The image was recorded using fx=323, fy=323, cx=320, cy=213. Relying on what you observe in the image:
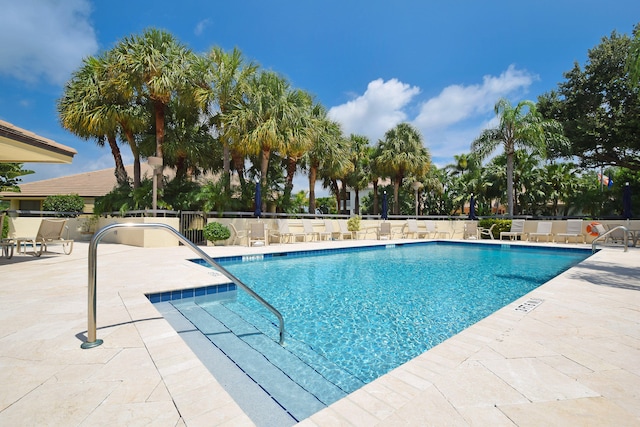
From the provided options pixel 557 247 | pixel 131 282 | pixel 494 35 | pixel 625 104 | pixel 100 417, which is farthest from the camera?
pixel 625 104

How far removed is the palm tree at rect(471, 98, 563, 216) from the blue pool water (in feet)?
32.9

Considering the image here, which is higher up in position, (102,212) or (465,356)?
(102,212)

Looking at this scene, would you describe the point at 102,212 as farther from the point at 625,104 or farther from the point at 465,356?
the point at 625,104

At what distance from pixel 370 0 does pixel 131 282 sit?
1417cm

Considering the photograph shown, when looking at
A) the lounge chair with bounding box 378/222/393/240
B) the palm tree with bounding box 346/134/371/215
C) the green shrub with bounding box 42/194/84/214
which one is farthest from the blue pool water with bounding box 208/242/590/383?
the green shrub with bounding box 42/194/84/214

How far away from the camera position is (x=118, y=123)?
46.4 ft

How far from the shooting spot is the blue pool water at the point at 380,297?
12.2ft

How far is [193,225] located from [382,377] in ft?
42.7

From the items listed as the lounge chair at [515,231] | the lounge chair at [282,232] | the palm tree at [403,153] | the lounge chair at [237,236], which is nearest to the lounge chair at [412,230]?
the lounge chair at [515,231]

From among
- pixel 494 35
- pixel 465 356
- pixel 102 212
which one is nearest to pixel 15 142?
pixel 465 356

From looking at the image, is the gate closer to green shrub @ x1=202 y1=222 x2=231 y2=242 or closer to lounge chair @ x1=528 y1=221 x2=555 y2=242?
green shrub @ x1=202 y1=222 x2=231 y2=242

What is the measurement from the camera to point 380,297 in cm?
580

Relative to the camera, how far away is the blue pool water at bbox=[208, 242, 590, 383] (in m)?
3.71

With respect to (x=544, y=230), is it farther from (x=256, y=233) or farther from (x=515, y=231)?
(x=256, y=233)
